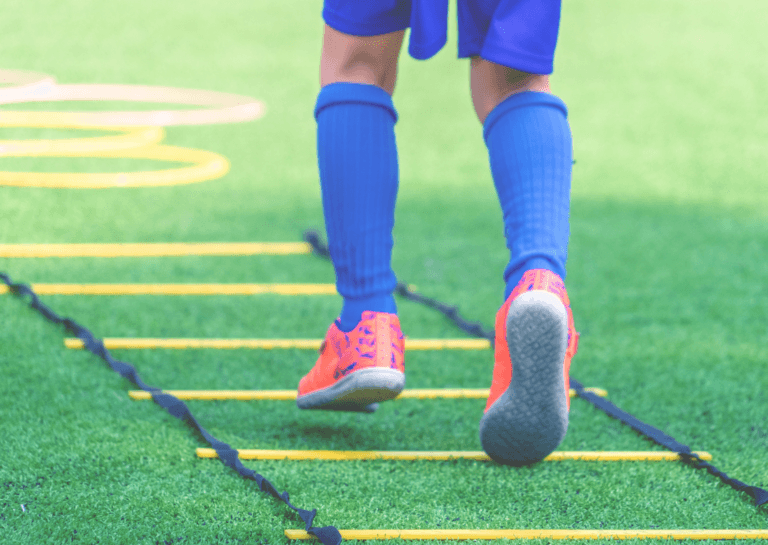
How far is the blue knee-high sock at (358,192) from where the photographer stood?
3.97ft

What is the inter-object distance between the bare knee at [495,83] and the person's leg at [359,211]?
5.1 inches

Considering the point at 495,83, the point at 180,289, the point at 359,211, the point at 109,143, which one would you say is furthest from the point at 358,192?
the point at 109,143

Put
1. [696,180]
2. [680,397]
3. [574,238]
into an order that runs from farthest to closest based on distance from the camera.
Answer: [696,180] → [574,238] → [680,397]

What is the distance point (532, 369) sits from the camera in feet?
3.46

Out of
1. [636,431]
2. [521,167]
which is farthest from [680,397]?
[521,167]

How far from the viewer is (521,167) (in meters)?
1.17

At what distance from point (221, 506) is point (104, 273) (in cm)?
150

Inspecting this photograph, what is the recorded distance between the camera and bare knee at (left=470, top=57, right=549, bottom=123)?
1220 millimetres

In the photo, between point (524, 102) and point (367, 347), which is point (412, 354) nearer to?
point (367, 347)

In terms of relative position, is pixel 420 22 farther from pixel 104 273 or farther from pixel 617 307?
pixel 104 273

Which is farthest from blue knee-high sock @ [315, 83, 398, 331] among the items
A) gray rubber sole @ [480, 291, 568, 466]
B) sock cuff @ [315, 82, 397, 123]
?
gray rubber sole @ [480, 291, 568, 466]

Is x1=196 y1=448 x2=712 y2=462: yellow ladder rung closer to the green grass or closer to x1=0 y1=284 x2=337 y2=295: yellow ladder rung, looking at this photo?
the green grass

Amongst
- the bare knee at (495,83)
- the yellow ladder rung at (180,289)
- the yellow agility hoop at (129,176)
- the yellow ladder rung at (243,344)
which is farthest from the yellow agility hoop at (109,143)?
the bare knee at (495,83)

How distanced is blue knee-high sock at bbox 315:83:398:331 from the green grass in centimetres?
25
